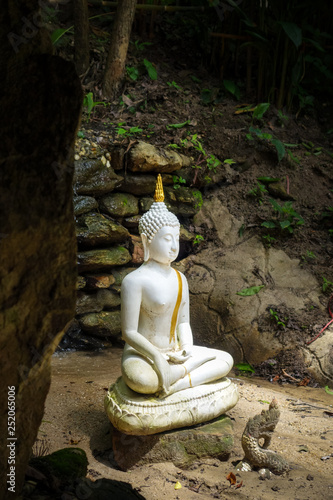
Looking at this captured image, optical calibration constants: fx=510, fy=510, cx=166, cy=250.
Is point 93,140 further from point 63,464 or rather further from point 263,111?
point 63,464

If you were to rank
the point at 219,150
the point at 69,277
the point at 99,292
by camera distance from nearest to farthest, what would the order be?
the point at 69,277 → the point at 99,292 → the point at 219,150

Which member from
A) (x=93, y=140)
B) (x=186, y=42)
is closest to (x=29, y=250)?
(x=93, y=140)

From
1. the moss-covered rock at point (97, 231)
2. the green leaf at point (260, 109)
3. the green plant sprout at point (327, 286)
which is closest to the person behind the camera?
the moss-covered rock at point (97, 231)

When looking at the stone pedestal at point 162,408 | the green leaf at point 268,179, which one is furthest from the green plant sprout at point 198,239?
the stone pedestal at point 162,408

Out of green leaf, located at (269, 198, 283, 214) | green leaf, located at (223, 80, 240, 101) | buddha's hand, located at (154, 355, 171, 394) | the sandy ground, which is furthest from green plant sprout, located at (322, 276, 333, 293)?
green leaf, located at (223, 80, 240, 101)

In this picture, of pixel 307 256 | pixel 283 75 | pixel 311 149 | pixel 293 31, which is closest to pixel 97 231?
pixel 307 256

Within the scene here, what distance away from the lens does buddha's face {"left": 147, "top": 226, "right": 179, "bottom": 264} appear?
12.2 feet

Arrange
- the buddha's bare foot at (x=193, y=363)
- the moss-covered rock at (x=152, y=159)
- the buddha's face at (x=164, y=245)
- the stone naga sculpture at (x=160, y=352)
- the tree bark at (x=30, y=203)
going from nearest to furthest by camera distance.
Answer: the tree bark at (x=30, y=203) < the stone naga sculpture at (x=160, y=352) < the buddha's bare foot at (x=193, y=363) < the buddha's face at (x=164, y=245) < the moss-covered rock at (x=152, y=159)

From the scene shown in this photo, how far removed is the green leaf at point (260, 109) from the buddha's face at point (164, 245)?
156 inches

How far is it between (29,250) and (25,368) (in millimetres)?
348

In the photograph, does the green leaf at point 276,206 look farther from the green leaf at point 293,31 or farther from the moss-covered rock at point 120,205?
the green leaf at point 293,31

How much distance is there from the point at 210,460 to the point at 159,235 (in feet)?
5.21

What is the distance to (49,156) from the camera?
4.64 ft

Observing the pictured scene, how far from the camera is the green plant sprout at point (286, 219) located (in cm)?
625
